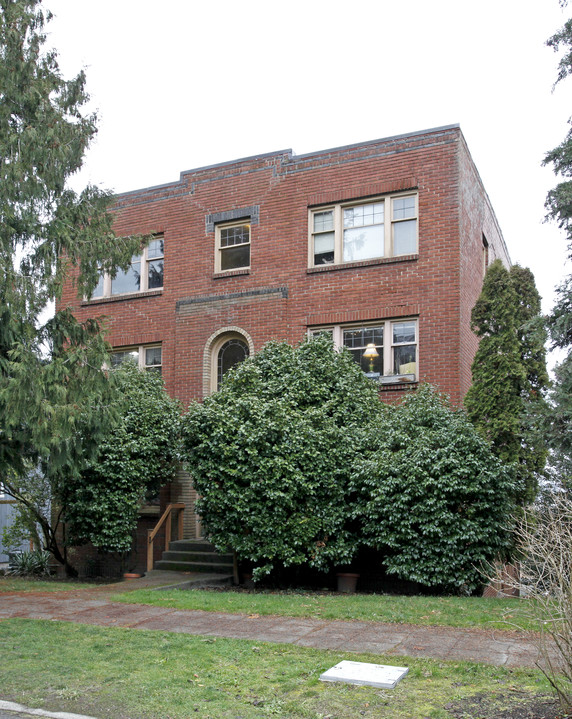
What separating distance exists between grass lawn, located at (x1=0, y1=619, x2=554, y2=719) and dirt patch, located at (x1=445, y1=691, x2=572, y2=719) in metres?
0.02

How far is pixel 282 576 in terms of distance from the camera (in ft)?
43.8

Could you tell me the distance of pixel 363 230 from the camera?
16469 millimetres

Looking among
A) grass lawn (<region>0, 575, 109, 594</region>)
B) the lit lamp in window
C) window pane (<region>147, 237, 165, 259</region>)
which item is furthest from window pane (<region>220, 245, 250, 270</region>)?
grass lawn (<region>0, 575, 109, 594</region>)

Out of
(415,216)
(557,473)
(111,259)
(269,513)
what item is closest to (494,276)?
(415,216)

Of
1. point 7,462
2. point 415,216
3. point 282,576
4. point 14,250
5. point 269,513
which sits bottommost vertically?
point 282,576

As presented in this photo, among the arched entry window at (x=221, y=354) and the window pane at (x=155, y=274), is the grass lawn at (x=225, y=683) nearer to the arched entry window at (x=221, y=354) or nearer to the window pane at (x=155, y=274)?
the arched entry window at (x=221, y=354)

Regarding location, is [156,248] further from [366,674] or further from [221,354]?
[366,674]

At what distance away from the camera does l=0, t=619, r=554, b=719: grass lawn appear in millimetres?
5488

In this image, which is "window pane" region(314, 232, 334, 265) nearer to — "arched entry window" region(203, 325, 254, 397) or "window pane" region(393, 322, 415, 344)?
"window pane" region(393, 322, 415, 344)

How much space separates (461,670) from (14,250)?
9.09 m

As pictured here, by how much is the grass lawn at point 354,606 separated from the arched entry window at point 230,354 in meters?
6.91

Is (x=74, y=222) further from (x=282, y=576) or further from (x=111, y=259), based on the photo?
(x=282, y=576)

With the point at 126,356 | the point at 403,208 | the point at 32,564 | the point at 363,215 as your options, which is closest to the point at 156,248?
the point at 126,356

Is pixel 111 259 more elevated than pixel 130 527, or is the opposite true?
pixel 111 259
